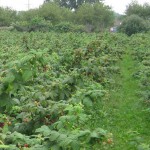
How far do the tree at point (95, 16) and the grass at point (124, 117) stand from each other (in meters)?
43.8

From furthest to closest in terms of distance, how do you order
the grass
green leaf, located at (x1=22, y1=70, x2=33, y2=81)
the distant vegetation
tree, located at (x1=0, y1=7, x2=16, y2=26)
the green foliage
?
the distant vegetation → tree, located at (x1=0, y1=7, x2=16, y2=26) → the grass → green leaf, located at (x1=22, y1=70, x2=33, y2=81) → the green foliage

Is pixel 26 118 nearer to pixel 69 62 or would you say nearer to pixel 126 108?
pixel 69 62

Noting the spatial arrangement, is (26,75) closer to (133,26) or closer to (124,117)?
(124,117)

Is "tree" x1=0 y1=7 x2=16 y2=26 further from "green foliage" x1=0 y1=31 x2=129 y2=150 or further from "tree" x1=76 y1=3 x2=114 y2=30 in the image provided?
"green foliage" x1=0 y1=31 x2=129 y2=150

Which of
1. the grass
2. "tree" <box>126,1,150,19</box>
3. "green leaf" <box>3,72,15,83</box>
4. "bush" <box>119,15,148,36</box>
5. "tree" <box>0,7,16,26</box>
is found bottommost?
the grass

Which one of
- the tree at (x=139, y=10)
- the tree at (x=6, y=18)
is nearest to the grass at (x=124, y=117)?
the tree at (x=6, y=18)

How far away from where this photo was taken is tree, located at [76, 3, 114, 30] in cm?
5525

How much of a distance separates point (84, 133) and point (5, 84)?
3.64 ft

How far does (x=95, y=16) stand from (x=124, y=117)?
159ft

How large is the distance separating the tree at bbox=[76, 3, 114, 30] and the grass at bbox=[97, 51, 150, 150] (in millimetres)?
43754

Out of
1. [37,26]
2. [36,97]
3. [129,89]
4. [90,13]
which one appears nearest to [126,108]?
[129,89]

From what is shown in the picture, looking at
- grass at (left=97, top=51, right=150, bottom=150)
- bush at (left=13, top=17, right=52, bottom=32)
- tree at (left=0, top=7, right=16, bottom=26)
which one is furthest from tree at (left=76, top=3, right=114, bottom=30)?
grass at (left=97, top=51, right=150, bottom=150)

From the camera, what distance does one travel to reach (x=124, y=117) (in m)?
8.18

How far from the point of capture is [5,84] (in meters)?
3.62
